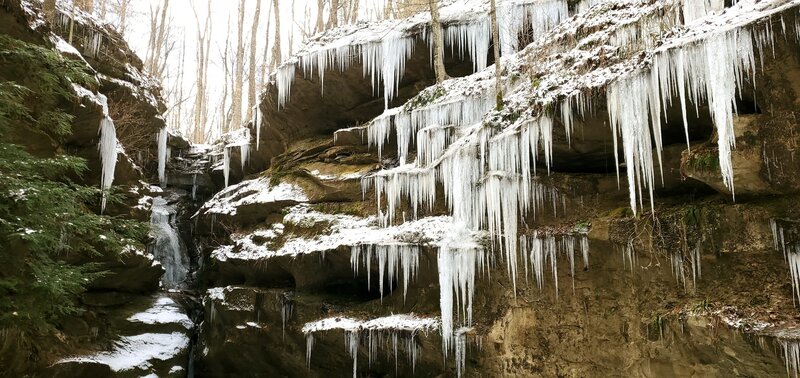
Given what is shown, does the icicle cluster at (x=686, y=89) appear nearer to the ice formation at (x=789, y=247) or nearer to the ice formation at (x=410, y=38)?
the ice formation at (x=789, y=247)

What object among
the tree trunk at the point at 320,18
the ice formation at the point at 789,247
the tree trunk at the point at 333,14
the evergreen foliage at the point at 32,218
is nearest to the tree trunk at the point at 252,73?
the tree trunk at the point at 320,18

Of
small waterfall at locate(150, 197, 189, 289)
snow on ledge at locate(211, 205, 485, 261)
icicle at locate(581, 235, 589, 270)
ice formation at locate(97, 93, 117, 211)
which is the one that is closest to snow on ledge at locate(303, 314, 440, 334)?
Result: snow on ledge at locate(211, 205, 485, 261)

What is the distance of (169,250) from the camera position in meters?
15.1

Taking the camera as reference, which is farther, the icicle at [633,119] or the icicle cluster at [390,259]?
the icicle cluster at [390,259]

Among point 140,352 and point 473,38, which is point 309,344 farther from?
point 473,38

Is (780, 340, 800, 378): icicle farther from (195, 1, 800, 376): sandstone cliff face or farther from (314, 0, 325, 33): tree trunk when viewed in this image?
(314, 0, 325, 33): tree trunk

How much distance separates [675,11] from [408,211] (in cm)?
574

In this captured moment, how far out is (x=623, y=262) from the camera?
7.44 meters

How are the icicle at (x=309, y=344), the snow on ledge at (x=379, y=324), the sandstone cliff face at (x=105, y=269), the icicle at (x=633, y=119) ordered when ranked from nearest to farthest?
the icicle at (x=633, y=119) < the snow on ledge at (x=379, y=324) < the sandstone cliff face at (x=105, y=269) < the icicle at (x=309, y=344)

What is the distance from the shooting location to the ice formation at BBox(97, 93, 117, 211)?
10.9 metres

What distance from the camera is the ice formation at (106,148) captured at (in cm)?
1091

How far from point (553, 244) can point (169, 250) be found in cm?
1156

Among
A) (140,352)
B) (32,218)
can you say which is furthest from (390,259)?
(140,352)

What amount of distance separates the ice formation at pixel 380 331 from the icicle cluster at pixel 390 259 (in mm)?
589
